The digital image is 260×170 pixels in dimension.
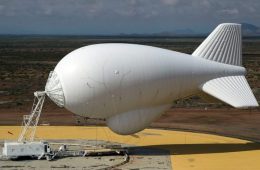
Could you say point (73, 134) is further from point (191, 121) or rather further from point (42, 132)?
point (191, 121)

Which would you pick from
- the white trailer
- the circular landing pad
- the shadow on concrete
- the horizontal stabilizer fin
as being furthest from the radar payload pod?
the circular landing pad

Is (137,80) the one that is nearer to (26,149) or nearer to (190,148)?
(190,148)

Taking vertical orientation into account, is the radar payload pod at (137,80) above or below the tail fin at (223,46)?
below

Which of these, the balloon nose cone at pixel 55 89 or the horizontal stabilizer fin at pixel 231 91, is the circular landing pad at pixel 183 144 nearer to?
the horizontal stabilizer fin at pixel 231 91

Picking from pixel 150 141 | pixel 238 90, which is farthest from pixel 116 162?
pixel 238 90

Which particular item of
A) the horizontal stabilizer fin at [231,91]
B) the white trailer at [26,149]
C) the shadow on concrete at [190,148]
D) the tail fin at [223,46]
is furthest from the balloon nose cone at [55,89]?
the tail fin at [223,46]

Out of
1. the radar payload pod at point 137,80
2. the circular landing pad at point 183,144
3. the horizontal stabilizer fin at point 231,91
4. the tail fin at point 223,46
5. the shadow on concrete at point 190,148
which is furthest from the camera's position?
the tail fin at point 223,46
